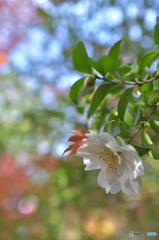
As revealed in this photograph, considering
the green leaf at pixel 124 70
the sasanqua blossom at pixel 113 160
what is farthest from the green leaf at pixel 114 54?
the sasanqua blossom at pixel 113 160

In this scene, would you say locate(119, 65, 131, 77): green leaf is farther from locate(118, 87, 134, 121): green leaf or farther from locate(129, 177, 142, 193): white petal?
locate(129, 177, 142, 193): white petal

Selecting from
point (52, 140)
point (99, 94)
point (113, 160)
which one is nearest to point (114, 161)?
point (113, 160)

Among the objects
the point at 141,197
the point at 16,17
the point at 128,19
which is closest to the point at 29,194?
the point at 141,197

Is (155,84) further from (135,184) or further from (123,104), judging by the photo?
(135,184)

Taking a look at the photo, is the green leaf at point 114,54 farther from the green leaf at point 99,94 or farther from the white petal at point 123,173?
the white petal at point 123,173

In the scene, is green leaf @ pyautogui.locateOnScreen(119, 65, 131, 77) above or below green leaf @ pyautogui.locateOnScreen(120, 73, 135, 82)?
above

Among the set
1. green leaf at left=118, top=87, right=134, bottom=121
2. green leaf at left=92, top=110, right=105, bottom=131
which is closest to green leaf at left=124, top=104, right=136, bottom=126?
green leaf at left=118, top=87, right=134, bottom=121

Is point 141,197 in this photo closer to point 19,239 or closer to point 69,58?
point 19,239
